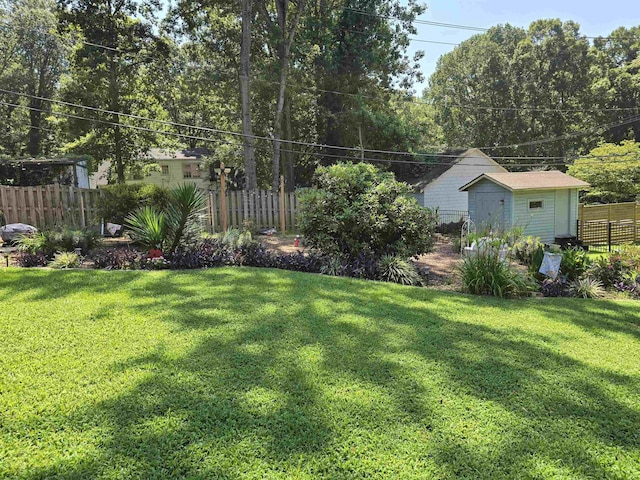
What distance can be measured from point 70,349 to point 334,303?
272 centimetres

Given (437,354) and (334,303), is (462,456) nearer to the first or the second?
(437,354)

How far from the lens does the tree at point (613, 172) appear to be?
21750mm

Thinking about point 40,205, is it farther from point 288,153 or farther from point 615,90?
point 615,90

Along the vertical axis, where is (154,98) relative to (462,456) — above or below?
above

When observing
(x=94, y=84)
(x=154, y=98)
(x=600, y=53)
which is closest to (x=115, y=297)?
(x=94, y=84)

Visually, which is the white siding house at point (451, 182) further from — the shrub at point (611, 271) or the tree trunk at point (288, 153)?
the shrub at point (611, 271)

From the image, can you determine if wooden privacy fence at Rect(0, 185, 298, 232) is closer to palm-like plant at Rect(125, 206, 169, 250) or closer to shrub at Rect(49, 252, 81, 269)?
palm-like plant at Rect(125, 206, 169, 250)

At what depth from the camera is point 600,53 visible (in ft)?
115

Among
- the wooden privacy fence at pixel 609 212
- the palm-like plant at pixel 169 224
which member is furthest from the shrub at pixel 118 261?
the wooden privacy fence at pixel 609 212

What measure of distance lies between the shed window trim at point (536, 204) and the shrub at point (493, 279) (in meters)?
9.54

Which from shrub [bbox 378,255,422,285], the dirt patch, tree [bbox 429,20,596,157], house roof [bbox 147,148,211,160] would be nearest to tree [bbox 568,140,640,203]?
tree [bbox 429,20,596,157]

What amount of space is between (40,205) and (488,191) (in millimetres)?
14218

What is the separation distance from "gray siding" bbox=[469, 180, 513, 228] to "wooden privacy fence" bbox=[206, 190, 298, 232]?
23.1 ft

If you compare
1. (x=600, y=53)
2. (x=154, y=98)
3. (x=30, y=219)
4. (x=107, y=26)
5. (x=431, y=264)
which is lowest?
(x=431, y=264)
